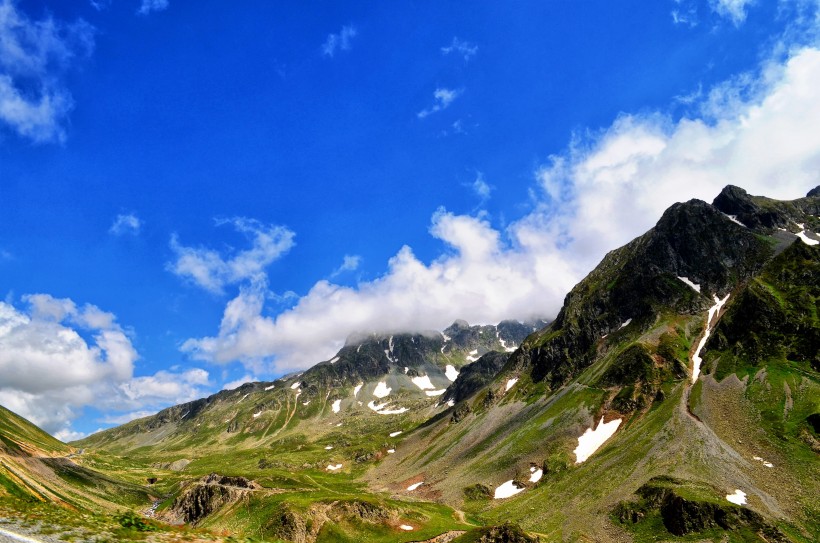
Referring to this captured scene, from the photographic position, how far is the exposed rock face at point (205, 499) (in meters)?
104

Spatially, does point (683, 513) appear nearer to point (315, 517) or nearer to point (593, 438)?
point (315, 517)

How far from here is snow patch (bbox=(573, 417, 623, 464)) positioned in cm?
13738

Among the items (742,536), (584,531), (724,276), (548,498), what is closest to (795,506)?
(742,536)

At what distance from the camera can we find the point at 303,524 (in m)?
77.6

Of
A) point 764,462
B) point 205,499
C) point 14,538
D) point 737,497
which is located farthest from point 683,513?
point 205,499

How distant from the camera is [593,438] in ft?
475

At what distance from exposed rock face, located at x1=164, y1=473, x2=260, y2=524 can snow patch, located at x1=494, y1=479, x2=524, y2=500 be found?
7051 centimetres

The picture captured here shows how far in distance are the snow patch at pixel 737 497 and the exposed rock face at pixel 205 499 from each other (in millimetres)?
96159

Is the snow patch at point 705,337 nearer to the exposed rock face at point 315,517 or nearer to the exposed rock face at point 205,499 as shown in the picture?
the exposed rock face at point 315,517

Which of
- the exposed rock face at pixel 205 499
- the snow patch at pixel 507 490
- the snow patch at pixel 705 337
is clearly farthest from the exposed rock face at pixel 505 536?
the snow patch at pixel 705 337

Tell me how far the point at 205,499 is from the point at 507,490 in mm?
85218

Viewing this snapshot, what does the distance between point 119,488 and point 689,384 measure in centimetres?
19146

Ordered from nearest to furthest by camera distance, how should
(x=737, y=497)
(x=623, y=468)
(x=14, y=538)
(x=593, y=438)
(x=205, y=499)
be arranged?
(x=14, y=538) → (x=737, y=497) → (x=623, y=468) → (x=205, y=499) → (x=593, y=438)

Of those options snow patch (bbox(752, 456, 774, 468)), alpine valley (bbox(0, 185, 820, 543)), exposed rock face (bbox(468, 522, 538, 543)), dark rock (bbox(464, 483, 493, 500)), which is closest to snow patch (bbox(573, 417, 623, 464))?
alpine valley (bbox(0, 185, 820, 543))
